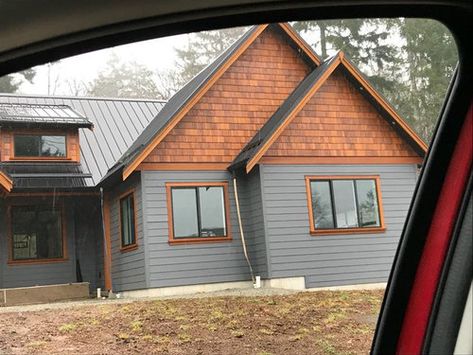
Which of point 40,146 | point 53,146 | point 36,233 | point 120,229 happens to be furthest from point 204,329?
point 40,146

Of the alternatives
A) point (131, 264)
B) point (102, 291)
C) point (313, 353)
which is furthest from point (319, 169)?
point (313, 353)

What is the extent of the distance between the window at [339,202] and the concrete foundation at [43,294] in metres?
2.97

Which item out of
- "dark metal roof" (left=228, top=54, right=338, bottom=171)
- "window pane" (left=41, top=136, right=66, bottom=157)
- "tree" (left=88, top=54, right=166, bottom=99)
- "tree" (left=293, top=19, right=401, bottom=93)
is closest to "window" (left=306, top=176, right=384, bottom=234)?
"dark metal roof" (left=228, top=54, right=338, bottom=171)

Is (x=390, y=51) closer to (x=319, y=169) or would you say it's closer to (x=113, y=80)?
(x=113, y=80)

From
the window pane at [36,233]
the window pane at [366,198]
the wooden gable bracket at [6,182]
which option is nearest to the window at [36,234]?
the window pane at [36,233]

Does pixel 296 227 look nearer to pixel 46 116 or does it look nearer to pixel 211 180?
pixel 211 180

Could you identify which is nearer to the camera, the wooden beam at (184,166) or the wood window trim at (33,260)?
the wood window trim at (33,260)

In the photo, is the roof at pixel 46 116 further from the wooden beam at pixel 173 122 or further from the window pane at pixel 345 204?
the window pane at pixel 345 204

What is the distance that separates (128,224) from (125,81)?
230 inches

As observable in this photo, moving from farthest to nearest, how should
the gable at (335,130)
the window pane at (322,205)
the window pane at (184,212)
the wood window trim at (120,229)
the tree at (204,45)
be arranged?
1. the wood window trim at (120,229)
2. the window pane at (184,212)
3. the window pane at (322,205)
4. the gable at (335,130)
5. the tree at (204,45)

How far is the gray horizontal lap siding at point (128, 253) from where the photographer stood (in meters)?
6.38

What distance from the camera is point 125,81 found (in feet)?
6.75

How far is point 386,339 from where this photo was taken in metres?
1.09

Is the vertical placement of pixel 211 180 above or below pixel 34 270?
above
